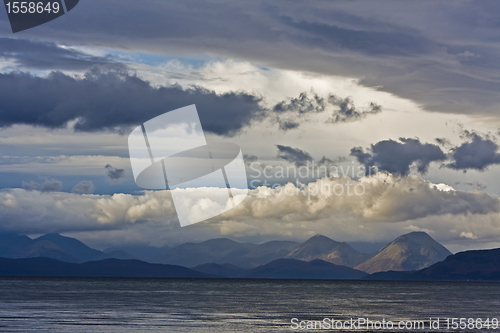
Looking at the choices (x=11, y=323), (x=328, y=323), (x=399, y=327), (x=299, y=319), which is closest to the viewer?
(x=11, y=323)

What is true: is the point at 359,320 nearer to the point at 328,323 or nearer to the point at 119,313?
the point at 328,323

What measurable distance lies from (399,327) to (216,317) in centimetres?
2805

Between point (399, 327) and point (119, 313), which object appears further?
point (119, 313)

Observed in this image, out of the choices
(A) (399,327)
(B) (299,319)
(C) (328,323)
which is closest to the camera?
(A) (399,327)

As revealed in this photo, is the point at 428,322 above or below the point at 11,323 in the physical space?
below

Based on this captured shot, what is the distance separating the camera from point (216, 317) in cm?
7762

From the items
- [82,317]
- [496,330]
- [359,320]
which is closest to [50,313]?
[82,317]

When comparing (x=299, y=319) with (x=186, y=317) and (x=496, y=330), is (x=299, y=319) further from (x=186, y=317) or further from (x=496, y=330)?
(x=496, y=330)

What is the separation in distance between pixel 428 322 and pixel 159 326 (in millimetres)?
40612

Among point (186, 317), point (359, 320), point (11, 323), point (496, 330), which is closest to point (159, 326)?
point (186, 317)

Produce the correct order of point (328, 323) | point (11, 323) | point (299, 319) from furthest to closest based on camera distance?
point (299, 319) → point (328, 323) → point (11, 323)

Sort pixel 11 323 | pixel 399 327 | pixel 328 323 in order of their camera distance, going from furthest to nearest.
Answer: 1. pixel 328 323
2. pixel 399 327
3. pixel 11 323

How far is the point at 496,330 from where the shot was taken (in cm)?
6444

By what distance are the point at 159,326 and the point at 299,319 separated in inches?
919
